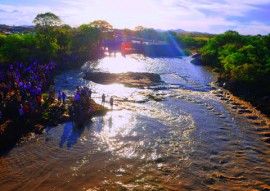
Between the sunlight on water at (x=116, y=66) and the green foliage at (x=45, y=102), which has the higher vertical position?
the sunlight on water at (x=116, y=66)

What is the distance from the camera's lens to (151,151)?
18.3 m

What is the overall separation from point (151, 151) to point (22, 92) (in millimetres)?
14806

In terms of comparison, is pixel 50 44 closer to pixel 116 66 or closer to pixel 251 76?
pixel 116 66

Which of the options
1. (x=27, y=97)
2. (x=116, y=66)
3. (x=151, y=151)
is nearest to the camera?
(x=151, y=151)

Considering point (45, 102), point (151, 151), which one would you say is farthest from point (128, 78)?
point (151, 151)

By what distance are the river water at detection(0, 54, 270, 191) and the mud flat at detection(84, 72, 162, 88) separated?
803cm

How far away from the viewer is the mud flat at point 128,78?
3729 centimetres

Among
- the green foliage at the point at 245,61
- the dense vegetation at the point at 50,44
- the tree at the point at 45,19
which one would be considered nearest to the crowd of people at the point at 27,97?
the dense vegetation at the point at 50,44

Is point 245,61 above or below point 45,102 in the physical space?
above

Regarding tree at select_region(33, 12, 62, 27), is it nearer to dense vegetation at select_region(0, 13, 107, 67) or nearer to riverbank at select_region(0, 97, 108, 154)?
dense vegetation at select_region(0, 13, 107, 67)

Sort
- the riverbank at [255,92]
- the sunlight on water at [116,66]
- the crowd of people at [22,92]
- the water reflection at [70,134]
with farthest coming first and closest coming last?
the sunlight on water at [116,66] → the riverbank at [255,92] → the crowd of people at [22,92] → the water reflection at [70,134]

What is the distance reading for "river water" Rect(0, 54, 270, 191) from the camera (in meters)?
14.9

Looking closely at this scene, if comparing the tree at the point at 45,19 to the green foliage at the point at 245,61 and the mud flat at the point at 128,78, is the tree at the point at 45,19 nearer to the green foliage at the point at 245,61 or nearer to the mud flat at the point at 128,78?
the mud flat at the point at 128,78

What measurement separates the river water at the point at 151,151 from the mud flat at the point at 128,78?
8.03m
